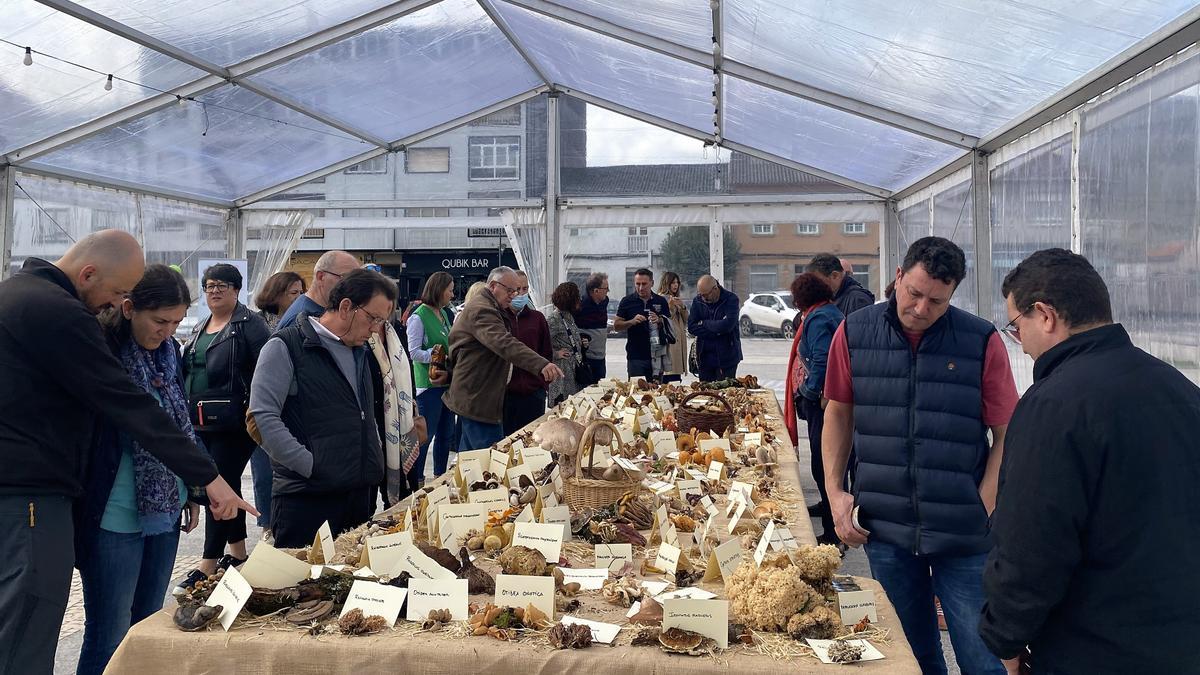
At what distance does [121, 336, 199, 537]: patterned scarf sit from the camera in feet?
7.79

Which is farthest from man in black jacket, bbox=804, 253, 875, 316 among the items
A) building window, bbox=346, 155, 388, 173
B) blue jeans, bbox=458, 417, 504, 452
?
building window, bbox=346, 155, 388, 173

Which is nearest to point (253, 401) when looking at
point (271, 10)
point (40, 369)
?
point (40, 369)

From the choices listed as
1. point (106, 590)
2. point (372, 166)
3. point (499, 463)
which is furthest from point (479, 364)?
point (372, 166)

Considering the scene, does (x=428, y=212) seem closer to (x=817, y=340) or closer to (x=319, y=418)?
(x=817, y=340)

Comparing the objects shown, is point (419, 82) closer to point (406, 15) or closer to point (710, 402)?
point (406, 15)

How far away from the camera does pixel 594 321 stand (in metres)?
7.91

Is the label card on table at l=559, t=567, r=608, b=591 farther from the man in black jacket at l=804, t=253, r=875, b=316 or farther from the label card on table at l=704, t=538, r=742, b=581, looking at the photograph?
the man in black jacket at l=804, t=253, r=875, b=316

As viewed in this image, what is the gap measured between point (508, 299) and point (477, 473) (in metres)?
2.20

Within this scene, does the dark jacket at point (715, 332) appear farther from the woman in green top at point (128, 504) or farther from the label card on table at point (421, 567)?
the label card on table at point (421, 567)

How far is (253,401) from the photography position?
265 centimetres

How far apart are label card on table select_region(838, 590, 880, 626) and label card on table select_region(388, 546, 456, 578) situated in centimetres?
83

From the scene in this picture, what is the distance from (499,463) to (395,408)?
0.42 meters

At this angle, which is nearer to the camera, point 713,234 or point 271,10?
point 271,10

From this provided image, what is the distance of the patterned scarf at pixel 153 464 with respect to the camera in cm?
238
